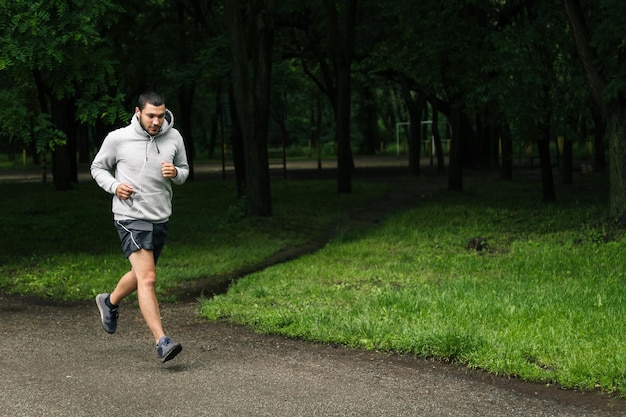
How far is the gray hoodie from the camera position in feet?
22.9

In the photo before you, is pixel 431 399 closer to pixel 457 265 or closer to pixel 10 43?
pixel 457 265

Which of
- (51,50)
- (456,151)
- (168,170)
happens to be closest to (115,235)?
(51,50)

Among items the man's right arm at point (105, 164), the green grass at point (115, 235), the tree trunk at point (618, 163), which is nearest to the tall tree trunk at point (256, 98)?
the green grass at point (115, 235)

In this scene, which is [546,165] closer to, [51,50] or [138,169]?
[51,50]

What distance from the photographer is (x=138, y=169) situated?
6973 mm

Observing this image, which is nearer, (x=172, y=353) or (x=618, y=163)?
(x=172, y=353)

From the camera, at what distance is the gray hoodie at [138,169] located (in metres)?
6.97

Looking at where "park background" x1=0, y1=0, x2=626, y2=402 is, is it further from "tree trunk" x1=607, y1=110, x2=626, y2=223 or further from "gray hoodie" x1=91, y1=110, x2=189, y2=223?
"gray hoodie" x1=91, y1=110, x2=189, y2=223

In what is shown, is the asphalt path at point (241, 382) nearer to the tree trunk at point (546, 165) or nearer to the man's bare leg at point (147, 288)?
the man's bare leg at point (147, 288)

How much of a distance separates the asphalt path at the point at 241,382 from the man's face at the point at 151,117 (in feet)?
5.75

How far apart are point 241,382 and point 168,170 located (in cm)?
158

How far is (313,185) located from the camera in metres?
29.1

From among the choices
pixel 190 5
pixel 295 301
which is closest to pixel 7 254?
pixel 295 301

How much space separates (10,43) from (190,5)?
1941 cm
